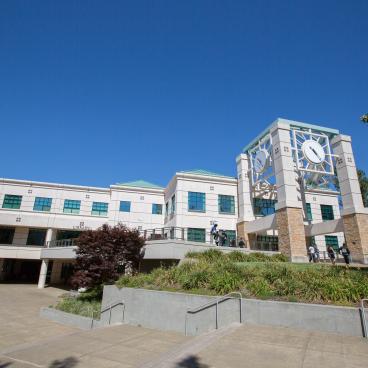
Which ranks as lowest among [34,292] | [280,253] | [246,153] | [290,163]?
[34,292]

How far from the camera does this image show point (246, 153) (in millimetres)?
31094

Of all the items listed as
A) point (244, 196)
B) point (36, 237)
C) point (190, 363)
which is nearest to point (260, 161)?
point (244, 196)

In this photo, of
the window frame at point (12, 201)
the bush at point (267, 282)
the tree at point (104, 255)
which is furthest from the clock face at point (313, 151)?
the window frame at point (12, 201)

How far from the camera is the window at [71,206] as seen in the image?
3341 cm

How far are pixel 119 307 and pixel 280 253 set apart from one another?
44.4ft

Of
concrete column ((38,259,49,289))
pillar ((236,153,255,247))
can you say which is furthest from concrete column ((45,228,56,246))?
pillar ((236,153,255,247))

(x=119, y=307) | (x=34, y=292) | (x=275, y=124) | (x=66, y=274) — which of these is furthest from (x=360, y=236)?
(x=66, y=274)

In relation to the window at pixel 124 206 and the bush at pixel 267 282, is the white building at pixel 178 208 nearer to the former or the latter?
the window at pixel 124 206

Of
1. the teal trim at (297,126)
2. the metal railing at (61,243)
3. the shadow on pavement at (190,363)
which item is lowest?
the shadow on pavement at (190,363)

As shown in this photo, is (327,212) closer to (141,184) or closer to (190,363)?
(141,184)

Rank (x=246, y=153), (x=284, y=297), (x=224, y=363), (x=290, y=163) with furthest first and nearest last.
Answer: (x=246, y=153) < (x=290, y=163) < (x=284, y=297) < (x=224, y=363)

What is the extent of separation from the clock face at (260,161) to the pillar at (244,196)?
3.88 feet

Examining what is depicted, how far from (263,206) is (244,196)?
8.21 ft

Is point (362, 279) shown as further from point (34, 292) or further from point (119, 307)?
point (34, 292)
